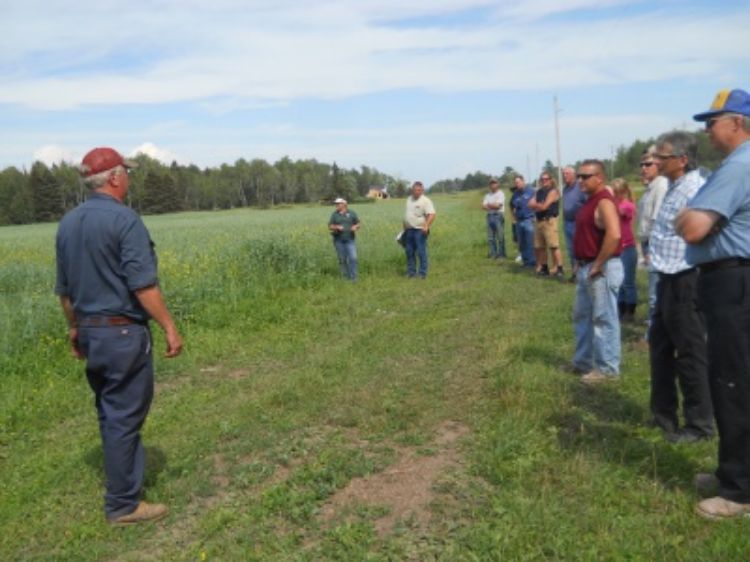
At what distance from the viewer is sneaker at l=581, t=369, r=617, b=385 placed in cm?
576

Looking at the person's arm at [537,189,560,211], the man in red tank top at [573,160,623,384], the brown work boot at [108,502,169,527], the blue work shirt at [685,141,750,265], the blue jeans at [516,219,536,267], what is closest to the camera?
the blue work shirt at [685,141,750,265]

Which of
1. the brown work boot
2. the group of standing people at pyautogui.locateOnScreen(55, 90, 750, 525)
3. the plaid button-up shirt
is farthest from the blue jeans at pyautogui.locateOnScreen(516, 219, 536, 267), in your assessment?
the brown work boot

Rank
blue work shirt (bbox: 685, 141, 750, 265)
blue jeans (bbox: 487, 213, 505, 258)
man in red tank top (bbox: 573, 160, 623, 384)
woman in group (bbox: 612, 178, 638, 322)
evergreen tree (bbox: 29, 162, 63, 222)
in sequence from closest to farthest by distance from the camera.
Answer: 1. blue work shirt (bbox: 685, 141, 750, 265)
2. man in red tank top (bbox: 573, 160, 623, 384)
3. woman in group (bbox: 612, 178, 638, 322)
4. blue jeans (bbox: 487, 213, 505, 258)
5. evergreen tree (bbox: 29, 162, 63, 222)

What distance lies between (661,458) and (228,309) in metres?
6.96

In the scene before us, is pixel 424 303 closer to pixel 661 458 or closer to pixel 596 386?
pixel 596 386

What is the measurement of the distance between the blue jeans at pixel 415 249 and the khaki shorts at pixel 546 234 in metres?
2.29

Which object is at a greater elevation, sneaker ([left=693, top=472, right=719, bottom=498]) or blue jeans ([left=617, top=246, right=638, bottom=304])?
blue jeans ([left=617, top=246, right=638, bottom=304])

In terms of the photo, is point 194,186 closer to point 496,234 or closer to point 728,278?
point 496,234

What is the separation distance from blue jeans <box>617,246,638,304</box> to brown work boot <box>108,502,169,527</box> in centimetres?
632

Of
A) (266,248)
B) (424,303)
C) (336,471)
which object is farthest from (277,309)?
(336,471)

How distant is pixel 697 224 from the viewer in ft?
10.8

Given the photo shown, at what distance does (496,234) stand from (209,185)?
3246 inches

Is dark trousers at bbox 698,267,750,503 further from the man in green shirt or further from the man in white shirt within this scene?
the man in white shirt

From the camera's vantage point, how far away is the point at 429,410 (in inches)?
209
